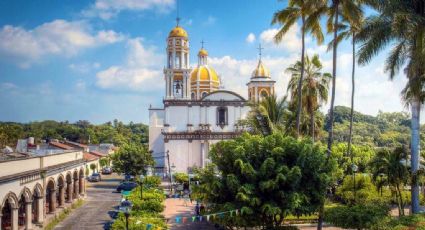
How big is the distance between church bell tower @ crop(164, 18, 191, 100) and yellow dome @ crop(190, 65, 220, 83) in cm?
450

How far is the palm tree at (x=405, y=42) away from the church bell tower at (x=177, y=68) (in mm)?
35615

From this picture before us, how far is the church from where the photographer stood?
52875 mm

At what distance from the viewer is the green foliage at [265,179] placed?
15.7m

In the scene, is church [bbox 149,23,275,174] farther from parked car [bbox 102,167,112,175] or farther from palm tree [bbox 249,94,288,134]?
palm tree [bbox 249,94,288,134]

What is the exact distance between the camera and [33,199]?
2348 centimetres

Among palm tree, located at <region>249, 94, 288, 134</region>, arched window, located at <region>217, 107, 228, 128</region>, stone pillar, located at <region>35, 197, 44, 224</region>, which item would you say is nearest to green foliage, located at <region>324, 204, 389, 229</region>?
palm tree, located at <region>249, 94, 288, 134</region>

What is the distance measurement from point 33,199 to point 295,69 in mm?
18326

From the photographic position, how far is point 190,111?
5328 cm

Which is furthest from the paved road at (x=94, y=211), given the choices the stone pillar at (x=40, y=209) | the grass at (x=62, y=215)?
the stone pillar at (x=40, y=209)

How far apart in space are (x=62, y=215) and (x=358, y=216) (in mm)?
18385

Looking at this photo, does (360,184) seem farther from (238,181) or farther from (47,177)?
(47,177)

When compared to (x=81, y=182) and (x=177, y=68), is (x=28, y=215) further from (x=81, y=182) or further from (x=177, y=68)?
(x=177, y=68)

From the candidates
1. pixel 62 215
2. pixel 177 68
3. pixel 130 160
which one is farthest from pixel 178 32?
pixel 62 215

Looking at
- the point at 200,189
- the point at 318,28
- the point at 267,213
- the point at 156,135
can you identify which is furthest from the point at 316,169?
the point at 156,135
